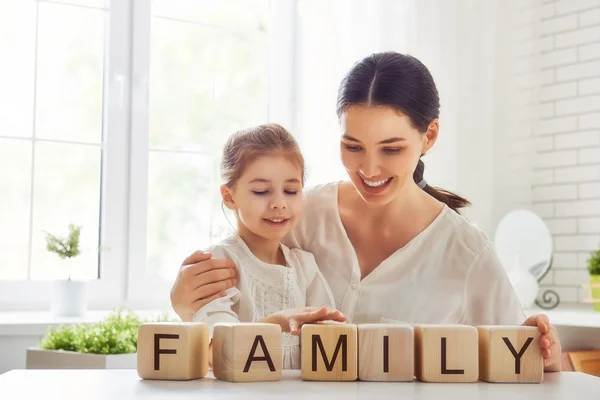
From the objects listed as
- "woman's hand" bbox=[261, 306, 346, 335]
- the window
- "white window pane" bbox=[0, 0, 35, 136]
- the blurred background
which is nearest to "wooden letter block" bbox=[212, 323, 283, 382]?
"woman's hand" bbox=[261, 306, 346, 335]

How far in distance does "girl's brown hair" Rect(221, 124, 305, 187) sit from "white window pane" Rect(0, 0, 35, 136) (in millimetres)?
2087

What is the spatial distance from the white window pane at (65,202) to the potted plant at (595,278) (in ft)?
6.50

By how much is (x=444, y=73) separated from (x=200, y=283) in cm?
268

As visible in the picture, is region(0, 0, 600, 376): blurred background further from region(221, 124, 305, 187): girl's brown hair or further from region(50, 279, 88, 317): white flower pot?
region(221, 124, 305, 187): girl's brown hair

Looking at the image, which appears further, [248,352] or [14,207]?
[14,207]

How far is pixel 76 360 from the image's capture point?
2486 mm

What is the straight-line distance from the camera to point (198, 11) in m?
3.67

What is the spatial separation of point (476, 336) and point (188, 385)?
0.37 metres

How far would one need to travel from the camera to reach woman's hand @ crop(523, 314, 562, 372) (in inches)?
43.8

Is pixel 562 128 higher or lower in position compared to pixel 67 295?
higher

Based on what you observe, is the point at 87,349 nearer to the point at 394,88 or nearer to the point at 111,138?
the point at 111,138

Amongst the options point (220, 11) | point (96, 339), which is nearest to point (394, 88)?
point (96, 339)

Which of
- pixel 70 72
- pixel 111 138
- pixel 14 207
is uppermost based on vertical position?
pixel 70 72

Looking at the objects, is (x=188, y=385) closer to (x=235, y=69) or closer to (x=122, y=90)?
(x=122, y=90)
